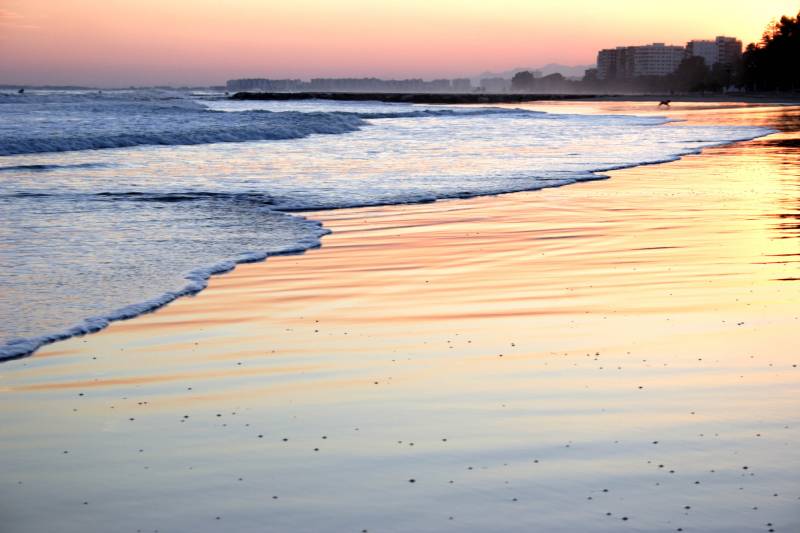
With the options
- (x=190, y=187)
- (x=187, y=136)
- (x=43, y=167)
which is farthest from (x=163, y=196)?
(x=187, y=136)

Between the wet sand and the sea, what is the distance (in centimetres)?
79

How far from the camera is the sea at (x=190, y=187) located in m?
8.30

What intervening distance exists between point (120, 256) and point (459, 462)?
6.37 meters

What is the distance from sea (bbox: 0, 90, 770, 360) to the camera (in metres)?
8.30

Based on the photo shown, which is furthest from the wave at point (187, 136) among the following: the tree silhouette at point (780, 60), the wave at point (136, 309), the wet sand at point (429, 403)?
the tree silhouette at point (780, 60)

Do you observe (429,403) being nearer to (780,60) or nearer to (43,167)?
(43,167)

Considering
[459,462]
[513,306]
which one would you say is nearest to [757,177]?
[513,306]

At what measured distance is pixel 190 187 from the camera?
16.9m

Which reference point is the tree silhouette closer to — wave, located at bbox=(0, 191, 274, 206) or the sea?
the sea

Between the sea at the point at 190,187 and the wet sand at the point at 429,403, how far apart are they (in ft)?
2.59

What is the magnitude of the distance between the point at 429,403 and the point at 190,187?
493 inches

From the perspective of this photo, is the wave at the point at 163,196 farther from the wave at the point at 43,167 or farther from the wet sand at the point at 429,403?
the wet sand at the point at 429,403

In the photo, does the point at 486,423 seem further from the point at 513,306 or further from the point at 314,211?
the point at 314,211

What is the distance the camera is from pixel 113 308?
748 centimetres
